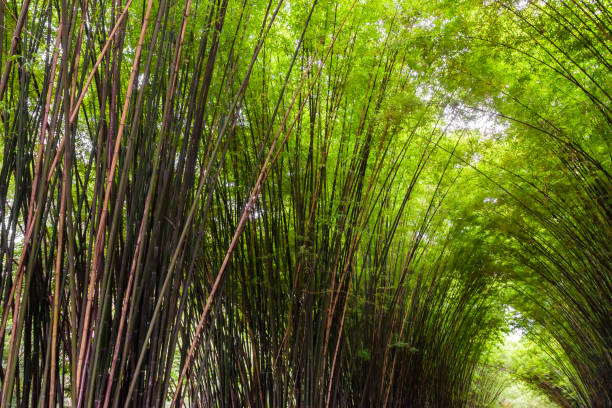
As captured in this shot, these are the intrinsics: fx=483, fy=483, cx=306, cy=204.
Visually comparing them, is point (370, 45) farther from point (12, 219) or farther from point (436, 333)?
point (436, 333)

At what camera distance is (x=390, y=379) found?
474cm

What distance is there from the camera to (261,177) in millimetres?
2252

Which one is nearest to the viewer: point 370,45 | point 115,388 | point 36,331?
point 115,388

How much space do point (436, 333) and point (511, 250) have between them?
1.66 meters

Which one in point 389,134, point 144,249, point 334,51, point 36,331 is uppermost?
point 334,51

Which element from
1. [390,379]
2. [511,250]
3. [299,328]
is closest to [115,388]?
[299,328]

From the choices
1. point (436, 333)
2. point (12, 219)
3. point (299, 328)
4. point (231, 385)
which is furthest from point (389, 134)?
point (436, 333)

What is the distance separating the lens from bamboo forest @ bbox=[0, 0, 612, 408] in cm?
181

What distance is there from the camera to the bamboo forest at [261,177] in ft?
5.94

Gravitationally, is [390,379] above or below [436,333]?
below

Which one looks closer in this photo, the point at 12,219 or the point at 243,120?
the point at 12,219

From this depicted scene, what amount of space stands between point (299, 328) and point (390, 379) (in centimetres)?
198

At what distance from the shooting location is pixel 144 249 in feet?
6.28

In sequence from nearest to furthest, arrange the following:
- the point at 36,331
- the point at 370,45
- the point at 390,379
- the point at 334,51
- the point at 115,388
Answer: the point at 115,388 < the point at 36,331 < the point at 334,51 < the point at 370,45 < the point at 390,379
